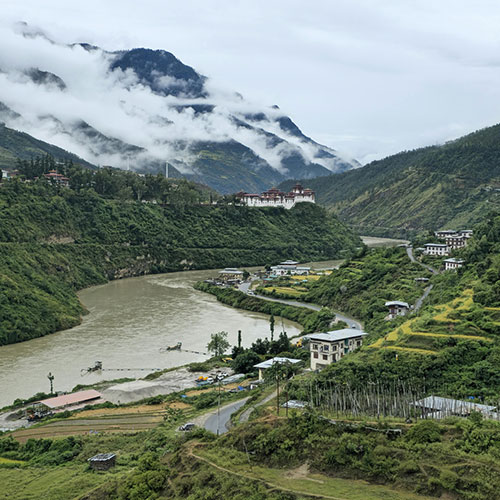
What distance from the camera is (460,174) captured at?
11506 centimetres

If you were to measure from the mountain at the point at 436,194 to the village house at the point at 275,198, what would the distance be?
67.7 feet

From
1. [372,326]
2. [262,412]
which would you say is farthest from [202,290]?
[262,412]

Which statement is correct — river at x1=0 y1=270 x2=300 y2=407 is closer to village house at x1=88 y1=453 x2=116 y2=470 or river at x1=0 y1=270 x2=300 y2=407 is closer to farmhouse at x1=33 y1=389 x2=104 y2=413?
farmhouse at x1=33 y1=389 x2=104 y2=413

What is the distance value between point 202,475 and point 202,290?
4266cm

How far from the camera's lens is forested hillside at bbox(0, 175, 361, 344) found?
145 feet

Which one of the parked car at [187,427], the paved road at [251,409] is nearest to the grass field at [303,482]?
the paved road at [251,409]

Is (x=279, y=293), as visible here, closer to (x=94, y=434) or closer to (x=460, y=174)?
(x=94, y=434)

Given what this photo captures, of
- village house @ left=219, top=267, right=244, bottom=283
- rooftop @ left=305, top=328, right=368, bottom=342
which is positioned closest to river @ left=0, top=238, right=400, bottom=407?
village house @ left=219, top=267, right=244, bottom=283

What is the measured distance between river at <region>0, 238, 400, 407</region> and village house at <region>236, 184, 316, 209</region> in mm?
38716

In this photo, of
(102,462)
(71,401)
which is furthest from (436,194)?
(102,462)

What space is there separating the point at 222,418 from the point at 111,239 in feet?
164

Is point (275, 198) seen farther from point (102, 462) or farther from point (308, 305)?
point (102, 462)

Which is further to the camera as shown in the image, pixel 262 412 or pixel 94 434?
pixel 94 434

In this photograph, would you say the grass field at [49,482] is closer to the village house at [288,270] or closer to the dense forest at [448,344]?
the dense forest at [448,344]
